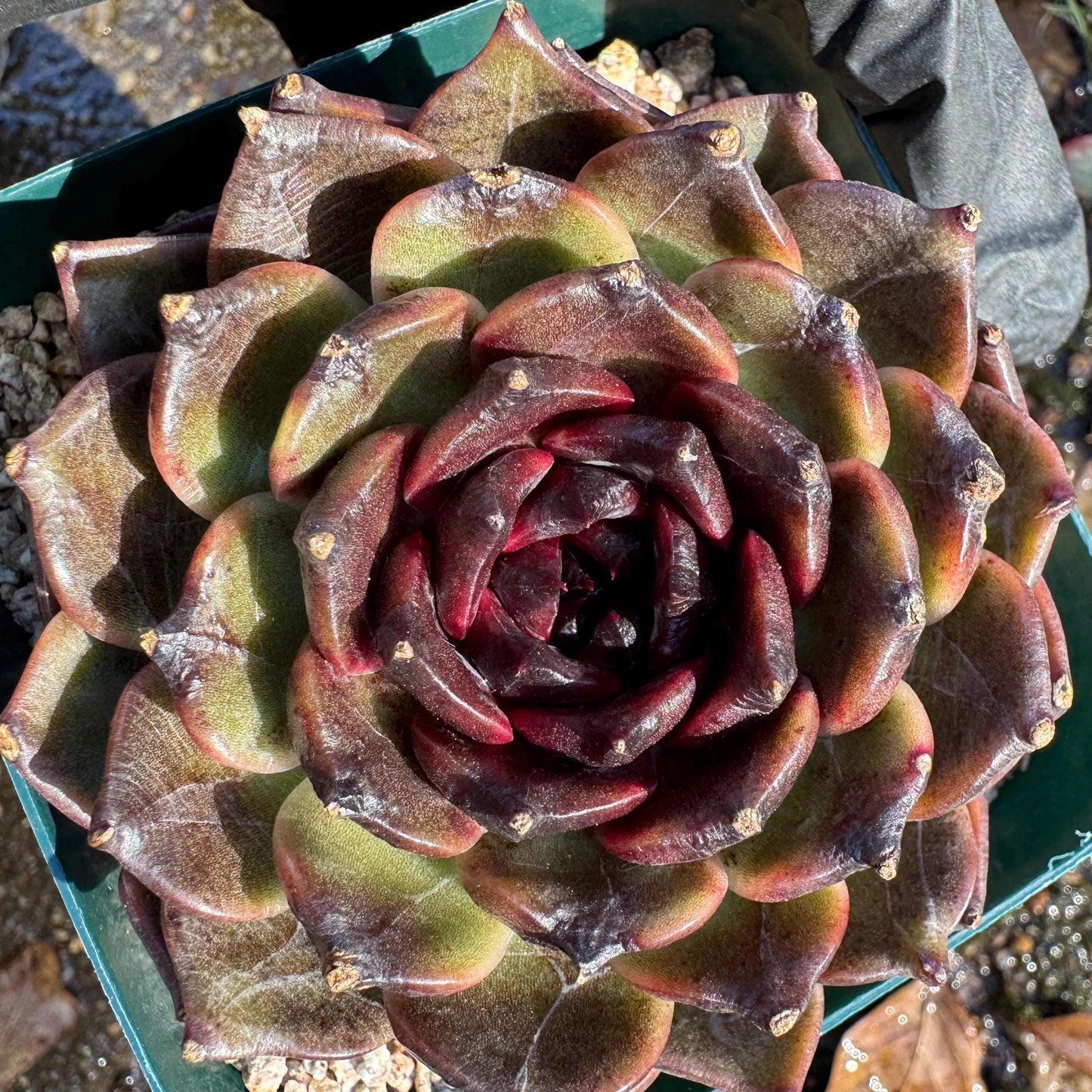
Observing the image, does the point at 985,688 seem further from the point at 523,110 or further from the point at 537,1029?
the point at 523,110

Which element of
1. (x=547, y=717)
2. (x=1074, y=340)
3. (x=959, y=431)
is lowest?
(x=1074, y=340)

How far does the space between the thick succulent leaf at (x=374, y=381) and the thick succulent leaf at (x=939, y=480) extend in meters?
0.33

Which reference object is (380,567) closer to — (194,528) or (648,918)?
(194,528)

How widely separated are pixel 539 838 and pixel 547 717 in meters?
0.12

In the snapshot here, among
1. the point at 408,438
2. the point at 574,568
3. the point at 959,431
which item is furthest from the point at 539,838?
the point at 959,431

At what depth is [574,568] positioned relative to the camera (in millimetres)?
807

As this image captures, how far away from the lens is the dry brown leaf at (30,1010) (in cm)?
127

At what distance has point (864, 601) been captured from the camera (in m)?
0.72

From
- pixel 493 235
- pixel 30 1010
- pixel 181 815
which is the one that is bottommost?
pixel 30 1010

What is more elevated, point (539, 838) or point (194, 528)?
point (194, 528)

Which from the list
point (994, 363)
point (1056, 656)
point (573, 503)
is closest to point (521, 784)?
point (573, 503)

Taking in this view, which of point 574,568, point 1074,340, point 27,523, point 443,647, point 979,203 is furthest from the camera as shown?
point 1074,340

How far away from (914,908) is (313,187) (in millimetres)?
728

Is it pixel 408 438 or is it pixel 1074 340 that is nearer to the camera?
pixel 408 438
